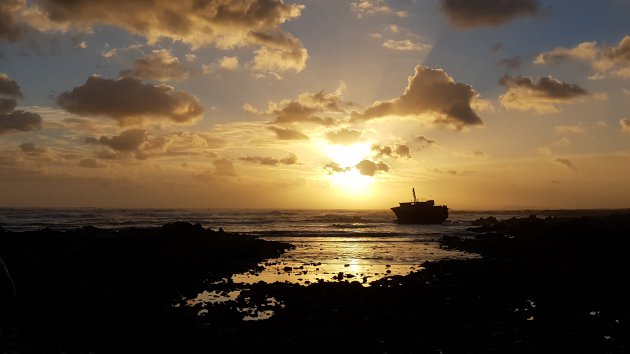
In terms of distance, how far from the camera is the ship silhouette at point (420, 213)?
118m

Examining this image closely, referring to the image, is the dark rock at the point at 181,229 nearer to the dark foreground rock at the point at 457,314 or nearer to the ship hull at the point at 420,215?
the dark foreground rock at the point at 457,314

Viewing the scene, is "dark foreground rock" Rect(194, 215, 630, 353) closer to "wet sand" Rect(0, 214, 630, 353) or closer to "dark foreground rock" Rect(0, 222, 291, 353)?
"wet sand" Rect(0, 214, 630, 353)

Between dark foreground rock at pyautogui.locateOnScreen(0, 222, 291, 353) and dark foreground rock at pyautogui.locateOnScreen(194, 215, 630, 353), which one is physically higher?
dark foreground rock at pyautogui.locateOnScreen(0, 222, 291, 353)

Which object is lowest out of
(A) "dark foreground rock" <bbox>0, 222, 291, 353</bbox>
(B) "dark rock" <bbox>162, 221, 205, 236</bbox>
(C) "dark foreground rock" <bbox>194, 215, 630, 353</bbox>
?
(C) "dark foreground rock" <bbox>194, 215, 630, 353</bbox>

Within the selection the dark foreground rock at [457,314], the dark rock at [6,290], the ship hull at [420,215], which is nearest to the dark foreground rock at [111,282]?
the dark rock at [6,290]

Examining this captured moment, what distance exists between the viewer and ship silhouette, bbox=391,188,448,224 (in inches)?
4638

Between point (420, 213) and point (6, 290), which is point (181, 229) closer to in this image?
point (6, 290)

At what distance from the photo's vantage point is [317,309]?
66.0ft

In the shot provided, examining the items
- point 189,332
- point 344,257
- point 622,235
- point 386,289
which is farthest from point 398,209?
point 189,332

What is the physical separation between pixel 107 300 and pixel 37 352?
27.5ft

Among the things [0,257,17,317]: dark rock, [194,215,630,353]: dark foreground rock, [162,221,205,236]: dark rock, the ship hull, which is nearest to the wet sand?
[194,215,630,353]: dark foreground rock

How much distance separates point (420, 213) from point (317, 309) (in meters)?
101

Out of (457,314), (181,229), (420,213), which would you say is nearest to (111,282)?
(457,314)

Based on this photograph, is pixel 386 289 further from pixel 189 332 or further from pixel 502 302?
pixel 189 332
